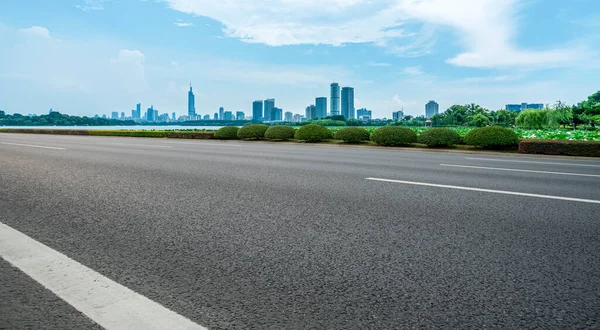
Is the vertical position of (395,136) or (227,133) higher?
(227,133)

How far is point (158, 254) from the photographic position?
314cm

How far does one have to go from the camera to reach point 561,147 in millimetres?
15219

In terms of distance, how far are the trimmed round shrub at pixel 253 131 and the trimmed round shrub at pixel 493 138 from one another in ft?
42.3

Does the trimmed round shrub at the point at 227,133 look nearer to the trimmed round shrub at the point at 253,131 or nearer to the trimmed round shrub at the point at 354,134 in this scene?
the trimmed round shrub at the point at 253,131

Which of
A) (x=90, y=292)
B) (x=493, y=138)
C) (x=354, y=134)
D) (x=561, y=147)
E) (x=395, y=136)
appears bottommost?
(x=90, y=292)

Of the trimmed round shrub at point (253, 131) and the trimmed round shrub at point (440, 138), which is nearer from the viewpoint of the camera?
the trimmed round shrub at point (440, 138)

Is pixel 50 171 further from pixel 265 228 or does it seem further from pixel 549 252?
pixel 549 252

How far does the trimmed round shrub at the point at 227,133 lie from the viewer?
27016 millimetres

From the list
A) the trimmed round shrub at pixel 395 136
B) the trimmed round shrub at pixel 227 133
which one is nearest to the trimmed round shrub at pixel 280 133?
the trimmed round shrub at pixel 227 133

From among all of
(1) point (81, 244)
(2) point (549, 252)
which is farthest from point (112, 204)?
(2) point (549, 252)

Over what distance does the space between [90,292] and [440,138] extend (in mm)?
18090

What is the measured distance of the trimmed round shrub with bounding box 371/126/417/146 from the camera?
64.6 ft

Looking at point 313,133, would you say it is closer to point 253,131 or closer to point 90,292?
point 253,131

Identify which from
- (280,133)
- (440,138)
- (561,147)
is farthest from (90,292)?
(280,133)
